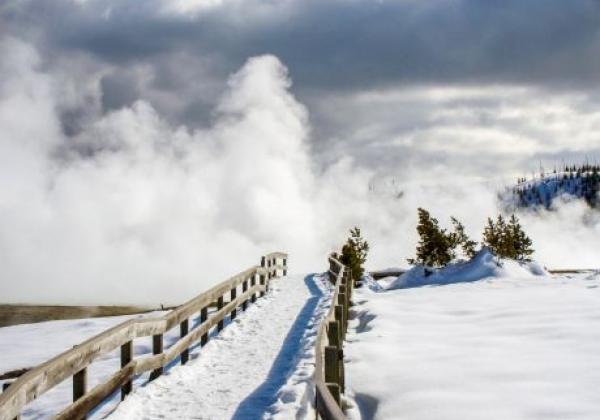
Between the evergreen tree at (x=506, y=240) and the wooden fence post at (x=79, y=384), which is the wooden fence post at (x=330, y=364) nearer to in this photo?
the wooden fence post at (x=79, y=384)

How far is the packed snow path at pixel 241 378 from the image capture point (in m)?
7.82

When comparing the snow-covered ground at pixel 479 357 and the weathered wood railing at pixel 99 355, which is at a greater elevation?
the weathered wood railing at pixel 99 355

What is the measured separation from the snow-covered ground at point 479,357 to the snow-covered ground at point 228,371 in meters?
0.99

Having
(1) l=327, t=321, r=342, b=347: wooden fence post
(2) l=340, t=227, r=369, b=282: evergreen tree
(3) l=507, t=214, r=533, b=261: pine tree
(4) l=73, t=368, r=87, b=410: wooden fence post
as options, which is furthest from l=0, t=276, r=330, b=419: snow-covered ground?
(3) l=507, t=214, r=533, b=261: pine tree

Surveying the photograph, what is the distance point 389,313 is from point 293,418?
790 cm

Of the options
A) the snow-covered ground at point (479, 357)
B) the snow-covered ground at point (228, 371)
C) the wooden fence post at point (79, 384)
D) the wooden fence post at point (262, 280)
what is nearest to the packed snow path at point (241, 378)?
the snow-covered ground at point (228, 371)

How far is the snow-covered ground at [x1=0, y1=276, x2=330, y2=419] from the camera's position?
7.92 metres

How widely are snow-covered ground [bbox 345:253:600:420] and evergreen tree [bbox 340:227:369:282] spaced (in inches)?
632

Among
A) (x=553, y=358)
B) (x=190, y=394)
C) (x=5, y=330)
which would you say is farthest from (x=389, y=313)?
(x=5, y=330)

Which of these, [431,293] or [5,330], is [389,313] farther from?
[5,330]

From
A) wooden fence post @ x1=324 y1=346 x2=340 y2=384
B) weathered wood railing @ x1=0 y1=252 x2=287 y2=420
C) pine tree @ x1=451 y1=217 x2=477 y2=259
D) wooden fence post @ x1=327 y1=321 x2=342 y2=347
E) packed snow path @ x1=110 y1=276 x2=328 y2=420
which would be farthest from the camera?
pine tree @ x1=451 y1=217 x2=477 y2=259

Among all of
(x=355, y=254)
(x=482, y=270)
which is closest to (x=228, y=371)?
(x=482, y=270)

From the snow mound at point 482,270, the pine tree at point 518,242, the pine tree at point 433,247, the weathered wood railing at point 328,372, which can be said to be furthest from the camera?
the pine tree at point 433,247

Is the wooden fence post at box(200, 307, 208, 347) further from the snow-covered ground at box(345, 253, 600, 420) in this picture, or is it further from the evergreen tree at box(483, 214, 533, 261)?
the evergreen tree at box(483, 214, 533, 261)
